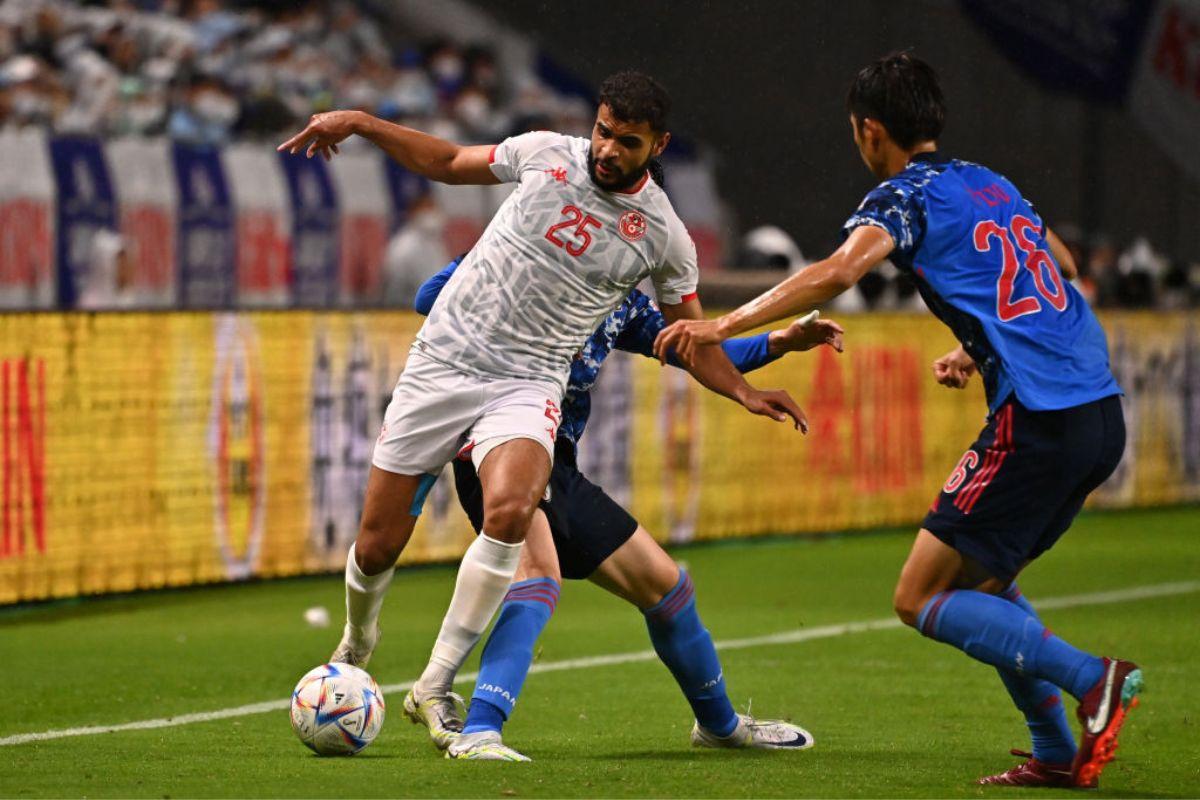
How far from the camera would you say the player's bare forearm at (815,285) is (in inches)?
210

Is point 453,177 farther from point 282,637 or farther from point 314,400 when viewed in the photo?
point 314,400

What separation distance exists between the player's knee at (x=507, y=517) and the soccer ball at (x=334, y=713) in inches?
24.7

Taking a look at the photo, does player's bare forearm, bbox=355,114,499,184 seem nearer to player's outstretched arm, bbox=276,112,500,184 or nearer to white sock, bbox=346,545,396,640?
player's outstretched arm, bbox=276,112,500,184

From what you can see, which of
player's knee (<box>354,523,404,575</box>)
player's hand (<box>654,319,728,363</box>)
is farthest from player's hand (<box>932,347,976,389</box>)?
player's knee (<box>354,523,404,575</box>)

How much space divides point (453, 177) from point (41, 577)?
4.49 m

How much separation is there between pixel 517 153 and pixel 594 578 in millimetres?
1283

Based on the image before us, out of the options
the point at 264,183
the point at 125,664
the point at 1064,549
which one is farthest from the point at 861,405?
the point at 125,664

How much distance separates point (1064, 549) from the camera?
44.7 feet

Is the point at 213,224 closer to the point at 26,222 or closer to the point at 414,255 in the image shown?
the point at 414,255

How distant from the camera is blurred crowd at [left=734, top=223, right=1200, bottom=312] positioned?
1798cm

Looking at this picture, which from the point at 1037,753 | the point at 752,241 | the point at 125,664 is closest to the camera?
the point at 1037,753

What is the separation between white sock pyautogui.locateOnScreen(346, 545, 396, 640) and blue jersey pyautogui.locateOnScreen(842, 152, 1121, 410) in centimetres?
192

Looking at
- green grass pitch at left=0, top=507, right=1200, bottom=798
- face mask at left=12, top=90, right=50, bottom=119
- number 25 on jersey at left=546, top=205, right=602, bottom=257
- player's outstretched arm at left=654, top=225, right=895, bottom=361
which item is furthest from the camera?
face mask at left=12, top=90, right=50, bottom=119

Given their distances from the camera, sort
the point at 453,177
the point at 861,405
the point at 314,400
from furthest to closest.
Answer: the point at 861,405
the point at 314,400
the point at 453,177
